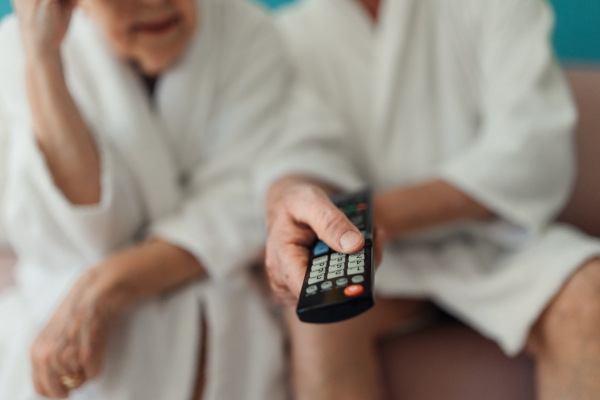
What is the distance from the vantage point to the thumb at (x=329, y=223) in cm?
38

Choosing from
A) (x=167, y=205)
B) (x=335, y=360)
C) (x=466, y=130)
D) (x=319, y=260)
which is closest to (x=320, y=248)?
(x=319, y=260)

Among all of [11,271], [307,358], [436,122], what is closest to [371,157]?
[436,122]

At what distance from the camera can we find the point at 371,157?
825 mm

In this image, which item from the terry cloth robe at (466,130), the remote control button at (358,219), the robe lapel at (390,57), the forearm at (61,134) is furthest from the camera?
the robe lapel at (390,57)

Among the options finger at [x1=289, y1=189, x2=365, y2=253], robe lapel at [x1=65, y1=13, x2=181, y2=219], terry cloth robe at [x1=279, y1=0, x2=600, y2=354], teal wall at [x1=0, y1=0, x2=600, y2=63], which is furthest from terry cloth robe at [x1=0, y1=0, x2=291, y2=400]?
teal wall at [x1=0, y1=0, x2=600, y2=63]

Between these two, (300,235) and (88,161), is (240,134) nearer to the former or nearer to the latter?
(88,161)

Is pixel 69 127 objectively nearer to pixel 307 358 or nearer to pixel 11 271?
pixel 11 271

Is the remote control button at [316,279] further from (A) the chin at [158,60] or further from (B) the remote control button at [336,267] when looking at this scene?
(A) the chin at [158,60]

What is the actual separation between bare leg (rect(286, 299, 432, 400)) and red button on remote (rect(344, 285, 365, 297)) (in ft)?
1.01

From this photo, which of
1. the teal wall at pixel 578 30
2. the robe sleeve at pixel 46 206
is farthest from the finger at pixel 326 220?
the teal wall at pixel 578 30

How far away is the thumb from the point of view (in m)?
0.38

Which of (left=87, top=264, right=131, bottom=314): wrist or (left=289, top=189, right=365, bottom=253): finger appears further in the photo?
(left=87, top=264, right=131, bottom=314): wrist

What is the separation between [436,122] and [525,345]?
1.22ft

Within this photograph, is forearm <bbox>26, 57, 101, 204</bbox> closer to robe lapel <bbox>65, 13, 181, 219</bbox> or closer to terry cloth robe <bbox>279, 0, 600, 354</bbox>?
robe lapel <bbox>65, 13, 181, 219</bbox>
